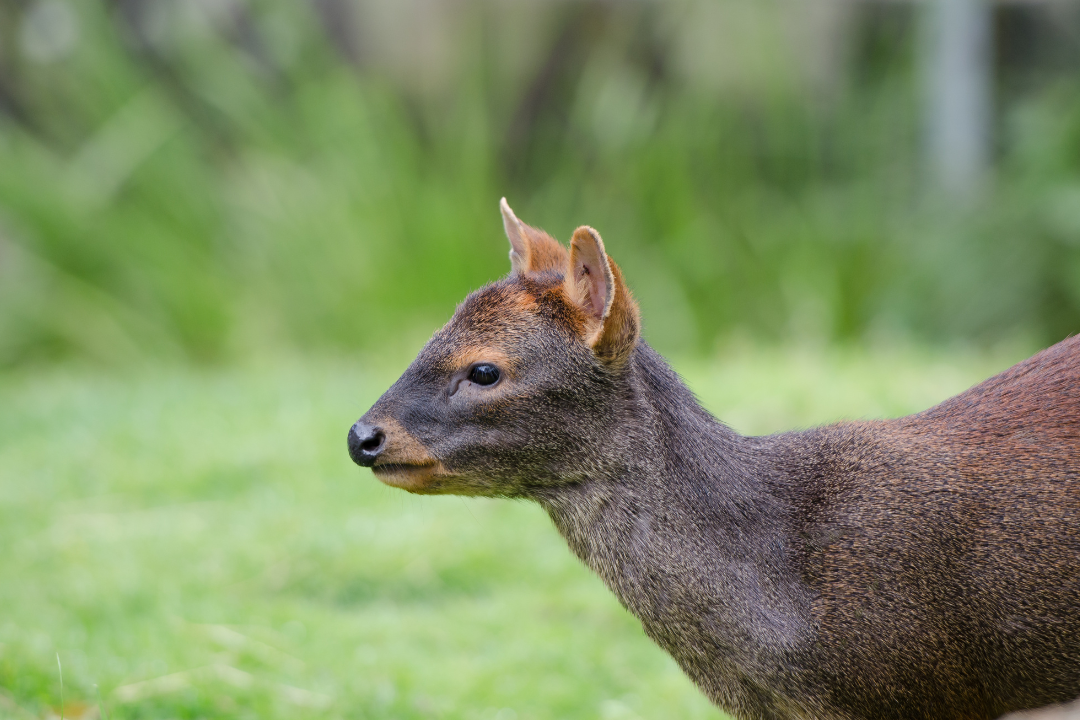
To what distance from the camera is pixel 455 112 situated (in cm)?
1107

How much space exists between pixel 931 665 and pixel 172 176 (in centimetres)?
886

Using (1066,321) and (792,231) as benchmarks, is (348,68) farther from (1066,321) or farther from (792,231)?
(1066,321)

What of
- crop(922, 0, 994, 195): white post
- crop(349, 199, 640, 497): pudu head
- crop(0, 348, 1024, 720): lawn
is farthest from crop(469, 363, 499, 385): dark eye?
crop(922, 0, 994, 195): white post

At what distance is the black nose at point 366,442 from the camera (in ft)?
10.8

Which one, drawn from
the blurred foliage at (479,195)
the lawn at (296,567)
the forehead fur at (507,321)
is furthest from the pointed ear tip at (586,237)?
the blurred foliage at (479,195)

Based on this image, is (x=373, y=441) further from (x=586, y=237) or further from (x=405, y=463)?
Answer: (x=586, y=237)

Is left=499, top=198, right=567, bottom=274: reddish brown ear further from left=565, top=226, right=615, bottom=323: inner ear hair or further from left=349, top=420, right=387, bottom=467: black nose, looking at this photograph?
left=349, top=420, right=387, bottom=467: black nose

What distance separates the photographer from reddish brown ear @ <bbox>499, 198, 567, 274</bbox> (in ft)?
11.8

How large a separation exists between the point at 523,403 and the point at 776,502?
0.75m

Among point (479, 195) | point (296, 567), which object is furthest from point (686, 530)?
point (479, 195)

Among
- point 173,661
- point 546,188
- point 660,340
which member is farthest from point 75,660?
point 546,188

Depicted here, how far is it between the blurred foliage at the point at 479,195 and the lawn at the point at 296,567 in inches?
61.1

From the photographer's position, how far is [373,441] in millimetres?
3303

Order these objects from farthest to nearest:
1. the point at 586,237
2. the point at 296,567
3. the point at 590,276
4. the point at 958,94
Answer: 1. the point at 958,94
2. the point at 296,567
3. the point at 590,276
4. the point at 586,237
